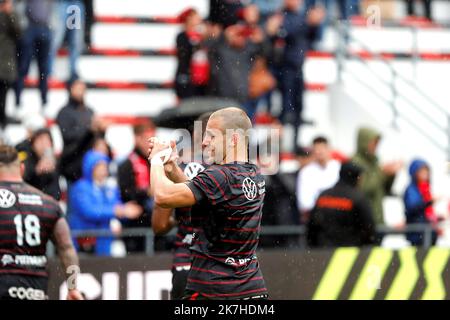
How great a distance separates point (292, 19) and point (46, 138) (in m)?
5.10

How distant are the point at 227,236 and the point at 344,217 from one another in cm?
426

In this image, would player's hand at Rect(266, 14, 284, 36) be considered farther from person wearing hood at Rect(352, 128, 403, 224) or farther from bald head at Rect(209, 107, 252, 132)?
bald head at Rect(209, 107, 252, 132)

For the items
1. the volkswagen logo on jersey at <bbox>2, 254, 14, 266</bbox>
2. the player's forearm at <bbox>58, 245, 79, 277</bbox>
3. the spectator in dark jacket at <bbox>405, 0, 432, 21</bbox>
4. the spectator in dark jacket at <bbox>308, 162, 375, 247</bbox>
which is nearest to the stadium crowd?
the spectator in dark jacket at <bbox>308, 162, 375, 247</bbox>

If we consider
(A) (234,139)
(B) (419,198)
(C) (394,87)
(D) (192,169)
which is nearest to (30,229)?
(D) (192,169)

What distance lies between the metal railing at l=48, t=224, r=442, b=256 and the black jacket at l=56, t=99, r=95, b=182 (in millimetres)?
1066

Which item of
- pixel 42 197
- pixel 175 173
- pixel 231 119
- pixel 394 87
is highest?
pixel 231 119

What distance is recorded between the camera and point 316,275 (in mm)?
12016

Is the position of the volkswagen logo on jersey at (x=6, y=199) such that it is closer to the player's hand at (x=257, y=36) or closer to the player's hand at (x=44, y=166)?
the player's hand at (x=44, y=166)

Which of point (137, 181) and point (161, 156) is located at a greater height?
point (161, 156)

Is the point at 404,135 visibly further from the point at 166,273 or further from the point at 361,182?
the point at 166,273

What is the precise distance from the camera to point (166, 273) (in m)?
11.7

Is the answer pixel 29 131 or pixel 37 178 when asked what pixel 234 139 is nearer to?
pixel 37 178

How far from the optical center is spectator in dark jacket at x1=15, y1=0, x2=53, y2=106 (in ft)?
51.8

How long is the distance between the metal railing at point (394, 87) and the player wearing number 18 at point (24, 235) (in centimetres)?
879
